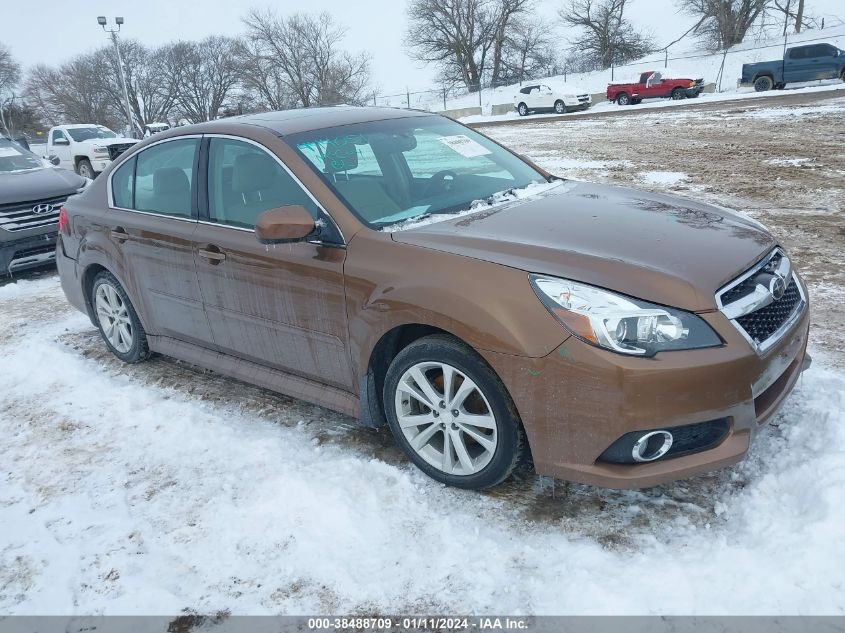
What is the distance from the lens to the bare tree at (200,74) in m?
64.4

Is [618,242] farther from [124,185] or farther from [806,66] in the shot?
[806,66]

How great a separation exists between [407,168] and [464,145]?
1.78ft

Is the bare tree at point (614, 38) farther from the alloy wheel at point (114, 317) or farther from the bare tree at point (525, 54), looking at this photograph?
the alloy wheel at point (114, 317)

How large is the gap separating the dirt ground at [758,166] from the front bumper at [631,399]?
1798 millimetres

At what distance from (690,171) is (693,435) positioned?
926 centimetres

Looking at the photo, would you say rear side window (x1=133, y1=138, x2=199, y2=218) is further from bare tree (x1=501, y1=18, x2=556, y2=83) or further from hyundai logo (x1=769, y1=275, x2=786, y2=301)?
bare tree (x1=501, y1=18, x2=556, y2=83)

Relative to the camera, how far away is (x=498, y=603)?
8.03 ft

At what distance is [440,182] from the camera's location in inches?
147

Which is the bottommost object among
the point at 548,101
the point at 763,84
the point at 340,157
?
the point at 763,84

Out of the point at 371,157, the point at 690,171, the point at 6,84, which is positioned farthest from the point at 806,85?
the point at 6,84

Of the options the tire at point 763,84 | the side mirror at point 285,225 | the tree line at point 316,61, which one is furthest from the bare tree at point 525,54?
the side mirror at point 285,225

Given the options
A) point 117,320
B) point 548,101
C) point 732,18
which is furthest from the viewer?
point 732,18

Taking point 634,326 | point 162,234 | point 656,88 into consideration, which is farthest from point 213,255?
point 656,88

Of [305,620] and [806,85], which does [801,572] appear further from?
[806,85]
